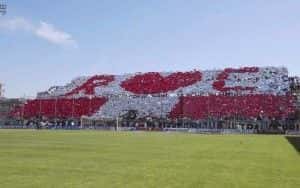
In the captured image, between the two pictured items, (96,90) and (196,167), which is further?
(96,90)

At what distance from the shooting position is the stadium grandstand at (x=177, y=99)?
10125 cm

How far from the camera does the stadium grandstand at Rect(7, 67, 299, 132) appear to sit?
101250 mm

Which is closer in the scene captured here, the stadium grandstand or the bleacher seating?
the stadium grandstand

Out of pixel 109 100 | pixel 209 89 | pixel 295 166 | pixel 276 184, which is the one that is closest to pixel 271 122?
pixel 209 89

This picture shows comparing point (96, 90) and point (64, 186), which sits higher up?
point (96, 90)

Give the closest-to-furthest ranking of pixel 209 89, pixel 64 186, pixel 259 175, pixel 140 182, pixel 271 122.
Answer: pixel 64 186 → pixel 140 182 → pixel 259 175 → pixel 271 122 → pixel 209 89

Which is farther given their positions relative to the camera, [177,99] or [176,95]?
[176,95]

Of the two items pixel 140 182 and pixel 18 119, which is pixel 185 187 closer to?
pixel 140 182

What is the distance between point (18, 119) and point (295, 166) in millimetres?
101744

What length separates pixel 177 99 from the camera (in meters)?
113

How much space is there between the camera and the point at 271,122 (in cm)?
9594

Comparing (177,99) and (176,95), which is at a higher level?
(176,95)

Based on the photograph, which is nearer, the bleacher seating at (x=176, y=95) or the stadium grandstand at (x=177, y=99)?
the stadium grandstand at (x=177, y=99)

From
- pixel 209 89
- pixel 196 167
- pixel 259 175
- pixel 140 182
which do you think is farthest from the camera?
pixel 209 89
